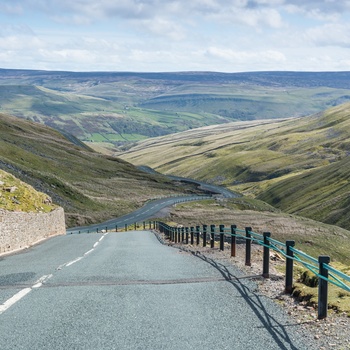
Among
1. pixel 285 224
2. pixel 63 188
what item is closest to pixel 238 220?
pixel 285 224

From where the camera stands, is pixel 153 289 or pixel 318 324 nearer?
pixel 318 324

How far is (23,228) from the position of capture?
110 ft

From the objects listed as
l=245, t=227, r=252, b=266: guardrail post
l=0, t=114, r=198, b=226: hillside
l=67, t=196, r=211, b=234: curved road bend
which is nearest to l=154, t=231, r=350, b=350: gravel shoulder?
l=245, t=227, r=252, b=266: guardrail post

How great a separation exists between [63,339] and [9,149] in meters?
110

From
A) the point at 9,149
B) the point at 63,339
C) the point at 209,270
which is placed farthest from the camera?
the point at 9,149

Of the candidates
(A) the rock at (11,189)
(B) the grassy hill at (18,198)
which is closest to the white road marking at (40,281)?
(B) the grassy hill at (18,198)

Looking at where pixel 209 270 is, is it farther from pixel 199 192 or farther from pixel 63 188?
pixel 199 192

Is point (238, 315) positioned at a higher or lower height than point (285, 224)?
higher

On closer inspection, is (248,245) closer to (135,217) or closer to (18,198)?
(18,198)

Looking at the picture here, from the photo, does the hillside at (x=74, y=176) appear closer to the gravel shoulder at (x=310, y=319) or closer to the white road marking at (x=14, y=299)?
the white road marking at (x=14, y=299)

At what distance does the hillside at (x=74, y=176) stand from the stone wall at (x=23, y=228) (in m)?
37.6

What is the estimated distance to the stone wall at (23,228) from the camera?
28.7m

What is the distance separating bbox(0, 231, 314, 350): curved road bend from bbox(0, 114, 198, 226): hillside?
69.4m

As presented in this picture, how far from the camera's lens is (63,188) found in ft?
313
